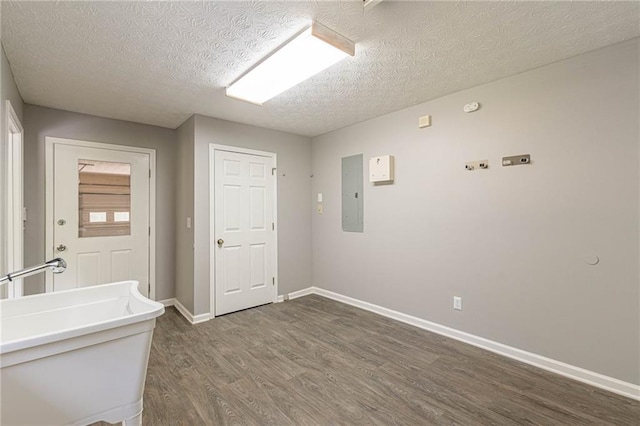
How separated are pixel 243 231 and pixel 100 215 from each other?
1695 millimetres

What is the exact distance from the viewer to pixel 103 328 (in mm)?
1222

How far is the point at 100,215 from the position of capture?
139 inches

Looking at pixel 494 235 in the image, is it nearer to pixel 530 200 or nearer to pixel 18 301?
pixel 530 200

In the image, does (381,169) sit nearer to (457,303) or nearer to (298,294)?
(457,303)

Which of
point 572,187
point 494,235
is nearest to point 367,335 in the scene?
point 494,235

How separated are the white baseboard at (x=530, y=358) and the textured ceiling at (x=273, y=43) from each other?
7.83 ft

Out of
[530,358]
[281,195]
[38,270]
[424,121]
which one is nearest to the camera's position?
[38,270]

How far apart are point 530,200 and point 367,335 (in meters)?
1.97

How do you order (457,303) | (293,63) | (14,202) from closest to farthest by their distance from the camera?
(293,63) → (14,202) → (457,303)

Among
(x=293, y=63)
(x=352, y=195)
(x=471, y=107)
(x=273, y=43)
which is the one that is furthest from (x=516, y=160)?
(x=273, y=43)

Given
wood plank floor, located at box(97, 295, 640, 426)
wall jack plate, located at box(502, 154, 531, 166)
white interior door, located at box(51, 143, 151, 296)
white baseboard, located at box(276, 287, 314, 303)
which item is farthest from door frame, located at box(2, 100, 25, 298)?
wall jack plate, located at box(502, 154, 531, 166)

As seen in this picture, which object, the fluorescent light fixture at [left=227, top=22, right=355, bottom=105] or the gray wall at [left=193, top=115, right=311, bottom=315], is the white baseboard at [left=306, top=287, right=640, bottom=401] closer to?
the gray wall at [left=193, top=115, right=311, bottom=315]

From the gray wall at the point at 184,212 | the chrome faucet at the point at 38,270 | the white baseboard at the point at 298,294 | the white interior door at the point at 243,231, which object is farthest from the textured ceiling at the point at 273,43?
the white baseboard at the point at 298,294

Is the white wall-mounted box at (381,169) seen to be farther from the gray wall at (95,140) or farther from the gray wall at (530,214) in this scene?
the gray wall at (95,140)
